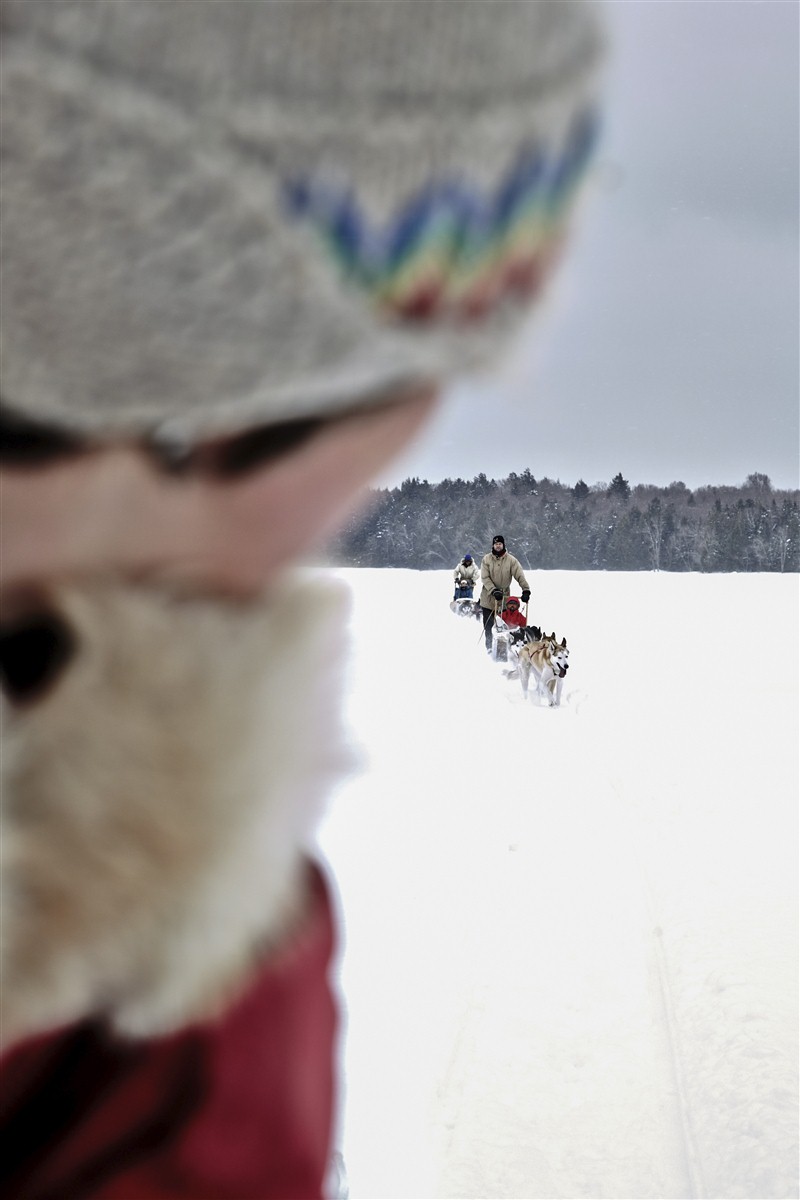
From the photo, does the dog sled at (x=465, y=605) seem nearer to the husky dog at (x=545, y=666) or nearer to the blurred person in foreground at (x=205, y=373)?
the husky dog at (x=545, y=666)

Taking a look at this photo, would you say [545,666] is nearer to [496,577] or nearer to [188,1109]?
[496,577]

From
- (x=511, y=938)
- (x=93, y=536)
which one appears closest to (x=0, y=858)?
(x=93, y=536)

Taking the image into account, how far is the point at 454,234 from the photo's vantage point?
48cm

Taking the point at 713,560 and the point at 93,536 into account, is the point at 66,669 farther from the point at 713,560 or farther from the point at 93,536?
the point at 713,560

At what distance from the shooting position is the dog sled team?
24.3ft

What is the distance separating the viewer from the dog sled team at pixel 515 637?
24.3 ft

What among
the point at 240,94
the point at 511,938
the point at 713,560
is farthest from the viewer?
the point at 713,560

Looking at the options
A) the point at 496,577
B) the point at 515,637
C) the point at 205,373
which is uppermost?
the point at 205,373

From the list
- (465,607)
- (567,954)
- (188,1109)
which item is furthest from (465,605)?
(188,1109)

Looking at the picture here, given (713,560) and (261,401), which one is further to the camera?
(713,560)

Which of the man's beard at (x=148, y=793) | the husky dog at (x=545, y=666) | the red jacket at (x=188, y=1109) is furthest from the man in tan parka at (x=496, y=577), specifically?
the man's beard at (x=148, y=793)

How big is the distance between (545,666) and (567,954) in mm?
4483

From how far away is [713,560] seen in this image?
36.9 metres

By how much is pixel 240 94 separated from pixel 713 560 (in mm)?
38149
